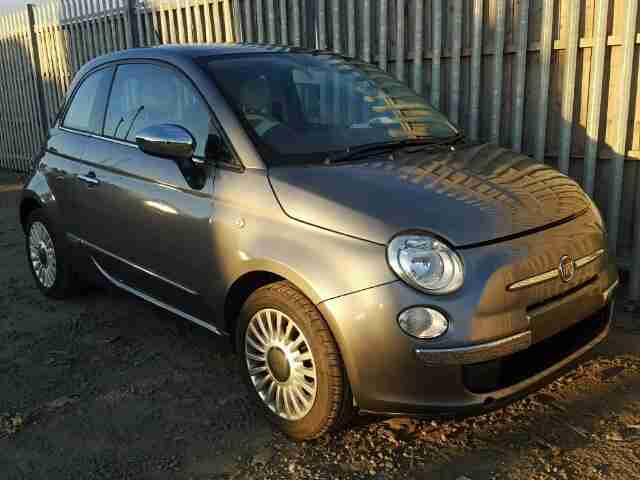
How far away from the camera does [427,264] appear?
8.17 ft

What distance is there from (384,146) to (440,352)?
4.20 ft

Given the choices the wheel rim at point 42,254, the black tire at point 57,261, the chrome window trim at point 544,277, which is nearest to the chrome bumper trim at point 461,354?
the chrome window trim at point 544,277

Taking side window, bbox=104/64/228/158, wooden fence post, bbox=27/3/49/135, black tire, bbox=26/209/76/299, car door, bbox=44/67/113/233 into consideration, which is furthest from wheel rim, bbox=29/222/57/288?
wooden fence post, bbox=27/3/49/135

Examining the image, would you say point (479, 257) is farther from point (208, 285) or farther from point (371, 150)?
point (208, 285)

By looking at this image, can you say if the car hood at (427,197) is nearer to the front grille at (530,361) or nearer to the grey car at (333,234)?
the grey car at (333,234)

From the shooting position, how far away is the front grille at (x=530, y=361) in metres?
2.50

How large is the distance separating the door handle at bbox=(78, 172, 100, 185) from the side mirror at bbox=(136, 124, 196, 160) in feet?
2.70

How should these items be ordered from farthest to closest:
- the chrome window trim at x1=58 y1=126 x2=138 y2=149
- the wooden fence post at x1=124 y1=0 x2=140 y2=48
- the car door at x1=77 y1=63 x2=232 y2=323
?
the wooden fence post at x1=124 y1=0 x2=140 y2=48
the chrome window trim at x1=58 y1=126 x2=138 y2=149
the car door at x1=77 y1=63 x2=232 y2=323

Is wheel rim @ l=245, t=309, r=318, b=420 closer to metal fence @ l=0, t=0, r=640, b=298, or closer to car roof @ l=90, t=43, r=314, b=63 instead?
car roof @ l=90, t=43, r=314, b=63

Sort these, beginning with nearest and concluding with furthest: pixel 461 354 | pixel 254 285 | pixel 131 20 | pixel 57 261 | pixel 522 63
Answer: pixel 461 354 → pixel 254 285 → pixel 57 261 → pixel 522 63 → pixel 131 20

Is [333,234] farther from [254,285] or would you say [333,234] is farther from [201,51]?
[201,51]

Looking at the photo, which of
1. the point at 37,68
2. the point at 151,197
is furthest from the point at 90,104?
the point at 37,68

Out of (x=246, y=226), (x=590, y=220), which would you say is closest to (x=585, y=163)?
(x=590, y=220)

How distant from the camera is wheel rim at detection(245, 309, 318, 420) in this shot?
2.80 meters
